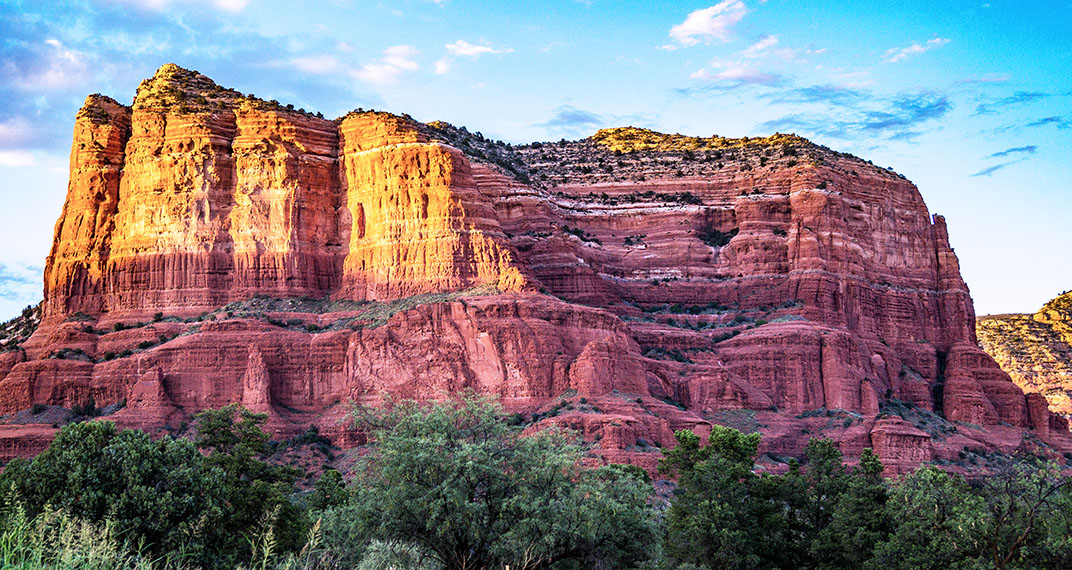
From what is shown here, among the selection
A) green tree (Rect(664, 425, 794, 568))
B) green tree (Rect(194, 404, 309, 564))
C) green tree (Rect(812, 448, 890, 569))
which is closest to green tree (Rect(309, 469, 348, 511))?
green tree (Rect(194, 404, 309, 564))

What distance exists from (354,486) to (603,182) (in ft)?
297

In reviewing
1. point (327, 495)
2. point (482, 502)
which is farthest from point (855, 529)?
point (327, 495)

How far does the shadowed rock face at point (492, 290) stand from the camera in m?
82.3

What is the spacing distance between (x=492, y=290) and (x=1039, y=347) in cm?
9213

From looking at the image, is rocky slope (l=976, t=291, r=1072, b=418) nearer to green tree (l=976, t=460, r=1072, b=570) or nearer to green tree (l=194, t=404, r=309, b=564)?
green tree (l=976, t=460, r=1072, b=570)

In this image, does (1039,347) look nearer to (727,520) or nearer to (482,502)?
(727,520)

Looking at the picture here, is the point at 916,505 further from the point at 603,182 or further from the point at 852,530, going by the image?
the point at 603,182

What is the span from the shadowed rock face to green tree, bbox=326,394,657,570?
38020 millimetres

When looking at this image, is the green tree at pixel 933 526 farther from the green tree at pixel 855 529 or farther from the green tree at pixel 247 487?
the green tree at pixel 247 487

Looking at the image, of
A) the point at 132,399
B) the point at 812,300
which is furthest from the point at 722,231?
the point at 132,399

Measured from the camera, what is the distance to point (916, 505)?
39094mm

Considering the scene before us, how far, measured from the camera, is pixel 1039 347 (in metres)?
146

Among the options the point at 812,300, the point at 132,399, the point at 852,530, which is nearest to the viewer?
the point at 852,530

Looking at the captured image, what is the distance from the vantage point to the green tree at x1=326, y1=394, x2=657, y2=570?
30.2m
